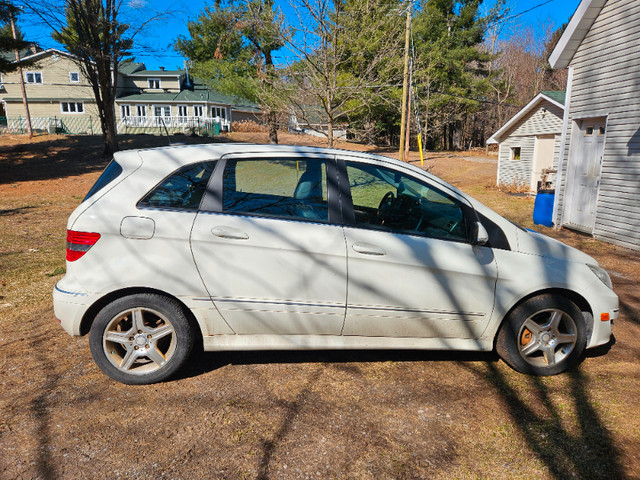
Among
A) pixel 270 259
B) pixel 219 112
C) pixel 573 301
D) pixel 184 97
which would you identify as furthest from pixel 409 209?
pixel 219 112

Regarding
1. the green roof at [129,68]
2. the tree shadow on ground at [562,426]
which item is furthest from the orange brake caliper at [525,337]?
the green roof at [129,68]

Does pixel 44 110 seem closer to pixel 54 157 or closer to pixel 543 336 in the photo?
pixel 54 157

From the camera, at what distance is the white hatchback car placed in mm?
3350

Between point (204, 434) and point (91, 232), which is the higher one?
point (91, 232)

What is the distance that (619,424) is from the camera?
10.4 feet

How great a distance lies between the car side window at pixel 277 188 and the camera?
3512 mm

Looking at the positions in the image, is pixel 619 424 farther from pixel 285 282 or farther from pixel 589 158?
pixel 589 158

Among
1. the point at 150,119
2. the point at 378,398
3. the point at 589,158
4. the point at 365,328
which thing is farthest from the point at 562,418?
the point at 150,119

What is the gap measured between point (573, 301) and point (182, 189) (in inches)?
129

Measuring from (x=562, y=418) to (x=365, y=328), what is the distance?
1.49 metres

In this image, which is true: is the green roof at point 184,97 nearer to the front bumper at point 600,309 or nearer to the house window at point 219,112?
the house window at point 219,112

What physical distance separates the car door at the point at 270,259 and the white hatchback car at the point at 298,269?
0.03ft

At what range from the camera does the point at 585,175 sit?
34.7 ft

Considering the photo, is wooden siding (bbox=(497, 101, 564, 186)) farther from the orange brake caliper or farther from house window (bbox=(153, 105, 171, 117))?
house window (bbox=(153, 105, 171, 117))
